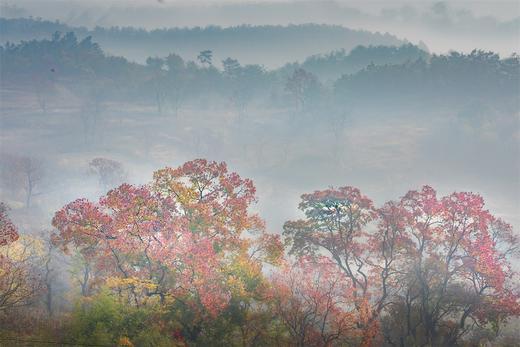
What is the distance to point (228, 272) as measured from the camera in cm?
3222

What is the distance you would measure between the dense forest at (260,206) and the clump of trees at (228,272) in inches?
5.9

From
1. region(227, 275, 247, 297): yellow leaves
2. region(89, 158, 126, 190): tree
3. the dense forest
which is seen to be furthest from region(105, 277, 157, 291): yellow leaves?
region(89, 158, 126, 190): tree

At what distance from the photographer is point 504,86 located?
15825 centimetres

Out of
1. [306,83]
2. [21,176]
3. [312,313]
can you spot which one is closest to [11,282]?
[312,313]

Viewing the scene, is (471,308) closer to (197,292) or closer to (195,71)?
(197,292)

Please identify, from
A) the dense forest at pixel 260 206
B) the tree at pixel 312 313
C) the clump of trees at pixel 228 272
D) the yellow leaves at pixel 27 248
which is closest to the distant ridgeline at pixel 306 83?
the dense forest at pixel 260 206

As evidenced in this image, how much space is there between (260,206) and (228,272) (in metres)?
78.1

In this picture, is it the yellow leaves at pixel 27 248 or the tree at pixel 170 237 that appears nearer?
the tree at pixel 170 237

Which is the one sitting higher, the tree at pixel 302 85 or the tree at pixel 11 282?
the tree at pixel 302 85

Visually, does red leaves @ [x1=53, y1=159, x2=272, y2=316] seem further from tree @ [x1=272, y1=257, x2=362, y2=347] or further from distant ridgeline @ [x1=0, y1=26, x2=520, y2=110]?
distant ridgeline @ [x1=0, y1=26, x2=520, y2=110]

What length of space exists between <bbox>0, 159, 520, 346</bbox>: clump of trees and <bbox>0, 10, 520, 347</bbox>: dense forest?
149 millimetres

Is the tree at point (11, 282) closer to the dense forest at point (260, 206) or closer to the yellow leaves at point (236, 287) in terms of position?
the dense forest at point (260, 206)

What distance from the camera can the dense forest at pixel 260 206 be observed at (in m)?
31.1

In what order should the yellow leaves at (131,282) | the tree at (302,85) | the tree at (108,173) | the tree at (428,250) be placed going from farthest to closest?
1. the tree at (302,85)
2. the tree at (108,173)
3. the tree at (428,250)
4. the yellow leaves at (131,282)
